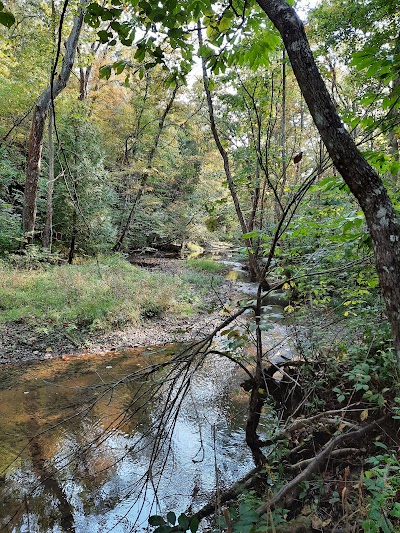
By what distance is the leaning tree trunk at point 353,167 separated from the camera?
1.41 metres

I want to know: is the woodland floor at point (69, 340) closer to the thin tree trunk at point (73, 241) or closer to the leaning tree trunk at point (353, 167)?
the leaning tree trunk at point (353, 167)

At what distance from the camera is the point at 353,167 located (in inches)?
58.3

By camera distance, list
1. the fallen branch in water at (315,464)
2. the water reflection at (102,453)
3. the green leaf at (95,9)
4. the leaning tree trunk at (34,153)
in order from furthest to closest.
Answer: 1. the leaning tree trunk at (34,153)
2. the water reflection at (102,453)
3. the fallen branch in water at (315,464)
4. the green leaf at (95,9)

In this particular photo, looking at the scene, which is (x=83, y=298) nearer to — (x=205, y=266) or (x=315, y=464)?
(x=315, y=464)

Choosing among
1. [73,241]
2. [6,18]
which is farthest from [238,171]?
[73,241]

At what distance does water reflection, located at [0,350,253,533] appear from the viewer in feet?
10.4

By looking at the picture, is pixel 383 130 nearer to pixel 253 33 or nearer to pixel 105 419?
pixel 253 33

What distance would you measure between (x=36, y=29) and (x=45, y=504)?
37.7 ft

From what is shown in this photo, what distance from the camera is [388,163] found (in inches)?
87.9

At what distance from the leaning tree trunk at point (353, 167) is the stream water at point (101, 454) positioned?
1.40m

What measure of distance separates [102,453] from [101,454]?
2 centimetres

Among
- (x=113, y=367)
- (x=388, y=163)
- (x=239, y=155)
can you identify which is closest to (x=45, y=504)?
(x=113, y=367)

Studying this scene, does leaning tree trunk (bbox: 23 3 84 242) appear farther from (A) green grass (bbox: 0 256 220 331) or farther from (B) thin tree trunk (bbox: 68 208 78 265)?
(B) thin tree trunk (bbox: 68 208 78 265)

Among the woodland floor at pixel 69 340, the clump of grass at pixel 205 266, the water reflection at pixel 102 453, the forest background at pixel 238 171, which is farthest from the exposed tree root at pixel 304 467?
the clump of grass at pixel 205 266
